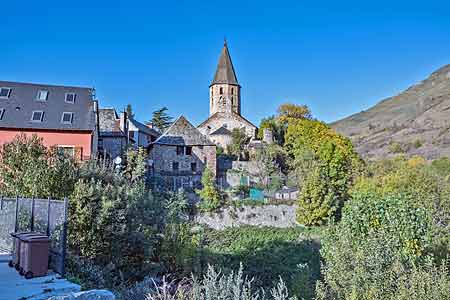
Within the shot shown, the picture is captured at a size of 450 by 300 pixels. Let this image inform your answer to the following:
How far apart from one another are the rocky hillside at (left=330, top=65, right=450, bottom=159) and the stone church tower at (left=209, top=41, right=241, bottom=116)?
22209 millimetres

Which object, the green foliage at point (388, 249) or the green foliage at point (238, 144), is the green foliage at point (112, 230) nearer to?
the green foliage at point (388, 249)

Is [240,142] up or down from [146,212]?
up

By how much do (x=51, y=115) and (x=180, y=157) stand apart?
1240 cm

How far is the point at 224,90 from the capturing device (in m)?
51.1

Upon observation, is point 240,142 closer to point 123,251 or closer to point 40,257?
point 123,251

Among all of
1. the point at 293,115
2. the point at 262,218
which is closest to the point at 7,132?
the point at 262,218

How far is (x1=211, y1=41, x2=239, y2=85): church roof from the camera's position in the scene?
5144 centimetres

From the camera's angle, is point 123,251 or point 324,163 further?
point 324,163

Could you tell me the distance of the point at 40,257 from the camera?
7949mm

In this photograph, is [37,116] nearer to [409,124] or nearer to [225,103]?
[225,103]

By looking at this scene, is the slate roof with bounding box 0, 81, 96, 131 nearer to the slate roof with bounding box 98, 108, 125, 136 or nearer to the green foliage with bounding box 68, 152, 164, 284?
the slate roof with bounding box 98, 108, 125, 136

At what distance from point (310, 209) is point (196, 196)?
26.7 ft

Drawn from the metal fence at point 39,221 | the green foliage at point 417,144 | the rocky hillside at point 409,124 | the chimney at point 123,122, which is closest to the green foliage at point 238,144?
the chimney at point 123,122

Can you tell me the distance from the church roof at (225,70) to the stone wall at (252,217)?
77.4ft
